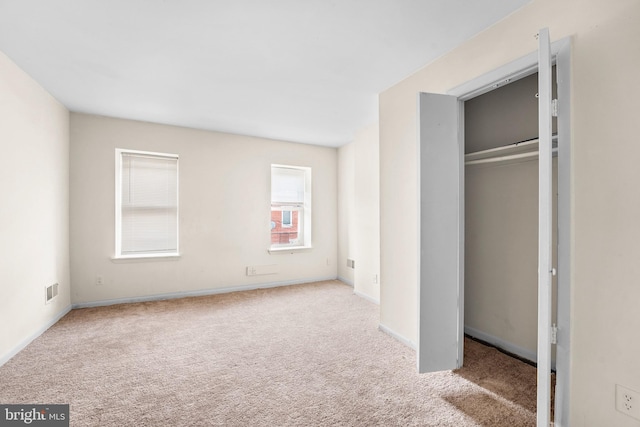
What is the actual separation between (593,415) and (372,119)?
3542mm

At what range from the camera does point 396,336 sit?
2951 millimetres

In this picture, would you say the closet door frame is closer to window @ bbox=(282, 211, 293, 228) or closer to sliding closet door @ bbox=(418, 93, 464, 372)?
sliding closet door @ bbox=(418, 93, 464, 372)

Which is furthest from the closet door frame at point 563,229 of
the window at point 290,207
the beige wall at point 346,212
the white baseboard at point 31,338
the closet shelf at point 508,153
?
the window at point 290,207

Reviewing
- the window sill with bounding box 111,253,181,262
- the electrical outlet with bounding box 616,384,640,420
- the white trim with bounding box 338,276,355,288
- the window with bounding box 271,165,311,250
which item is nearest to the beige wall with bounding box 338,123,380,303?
the white trim with bounding box 338,276,355,288

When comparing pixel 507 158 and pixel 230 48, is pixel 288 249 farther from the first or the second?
pixel 507 158

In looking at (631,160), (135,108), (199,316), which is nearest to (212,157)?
(135,108)

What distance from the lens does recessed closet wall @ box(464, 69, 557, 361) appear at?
258 centimetres

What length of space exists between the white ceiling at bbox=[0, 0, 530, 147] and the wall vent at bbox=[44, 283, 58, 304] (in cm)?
211

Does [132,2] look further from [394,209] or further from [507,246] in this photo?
[507,246]

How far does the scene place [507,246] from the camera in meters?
2.76

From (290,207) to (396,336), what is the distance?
3106 millimetres

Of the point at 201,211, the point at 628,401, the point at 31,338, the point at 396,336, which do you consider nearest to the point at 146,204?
the point at 201,211

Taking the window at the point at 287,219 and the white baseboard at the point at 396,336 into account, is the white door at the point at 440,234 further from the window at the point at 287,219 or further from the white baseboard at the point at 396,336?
the window at the point at 287,219

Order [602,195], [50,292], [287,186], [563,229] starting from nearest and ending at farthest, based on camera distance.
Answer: [602,195]
[563,229]
[50,292]
[287,186]
